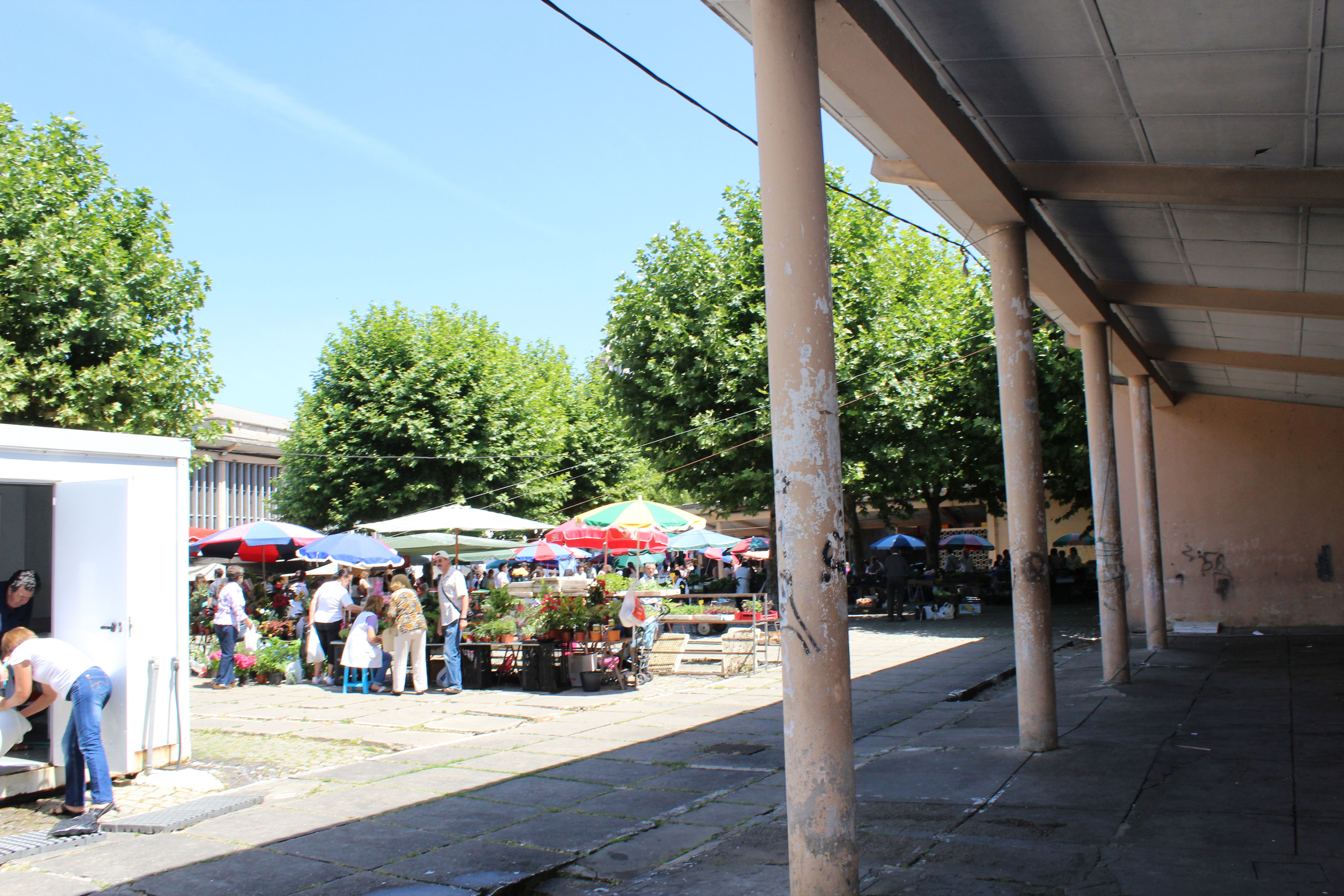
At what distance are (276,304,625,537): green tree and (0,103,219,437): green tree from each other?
7.62 metres

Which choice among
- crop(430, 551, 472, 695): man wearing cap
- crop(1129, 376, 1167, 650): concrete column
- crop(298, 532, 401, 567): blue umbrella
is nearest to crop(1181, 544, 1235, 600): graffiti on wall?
crop(1129, 376, 1167, 650): concrete column

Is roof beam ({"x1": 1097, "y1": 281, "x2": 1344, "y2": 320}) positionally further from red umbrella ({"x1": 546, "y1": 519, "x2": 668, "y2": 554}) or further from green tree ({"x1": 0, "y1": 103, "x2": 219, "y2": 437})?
green tree ({"x1": 0, "y1": 103, "x2": 219, "y2": 437})

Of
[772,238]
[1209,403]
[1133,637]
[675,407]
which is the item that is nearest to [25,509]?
[772,238]

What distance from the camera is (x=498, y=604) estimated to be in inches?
499

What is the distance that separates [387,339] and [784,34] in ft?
80.8

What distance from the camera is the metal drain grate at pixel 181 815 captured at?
232 inches

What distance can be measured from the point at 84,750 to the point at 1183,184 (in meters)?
8.53

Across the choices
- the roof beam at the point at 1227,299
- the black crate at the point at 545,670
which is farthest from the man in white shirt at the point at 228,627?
the roof beam at the point at 1227,299

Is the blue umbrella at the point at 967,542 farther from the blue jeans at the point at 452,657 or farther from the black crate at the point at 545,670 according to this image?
the blue jeans at the point at 452,657

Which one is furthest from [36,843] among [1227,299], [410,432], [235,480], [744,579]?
[235,480]

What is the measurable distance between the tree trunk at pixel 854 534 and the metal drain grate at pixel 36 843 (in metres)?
18.2

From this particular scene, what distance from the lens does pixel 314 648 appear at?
521 inches

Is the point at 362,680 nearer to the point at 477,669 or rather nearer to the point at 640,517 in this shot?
the point at 477,669

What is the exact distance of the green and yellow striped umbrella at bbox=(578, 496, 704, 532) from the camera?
48.1 ft
